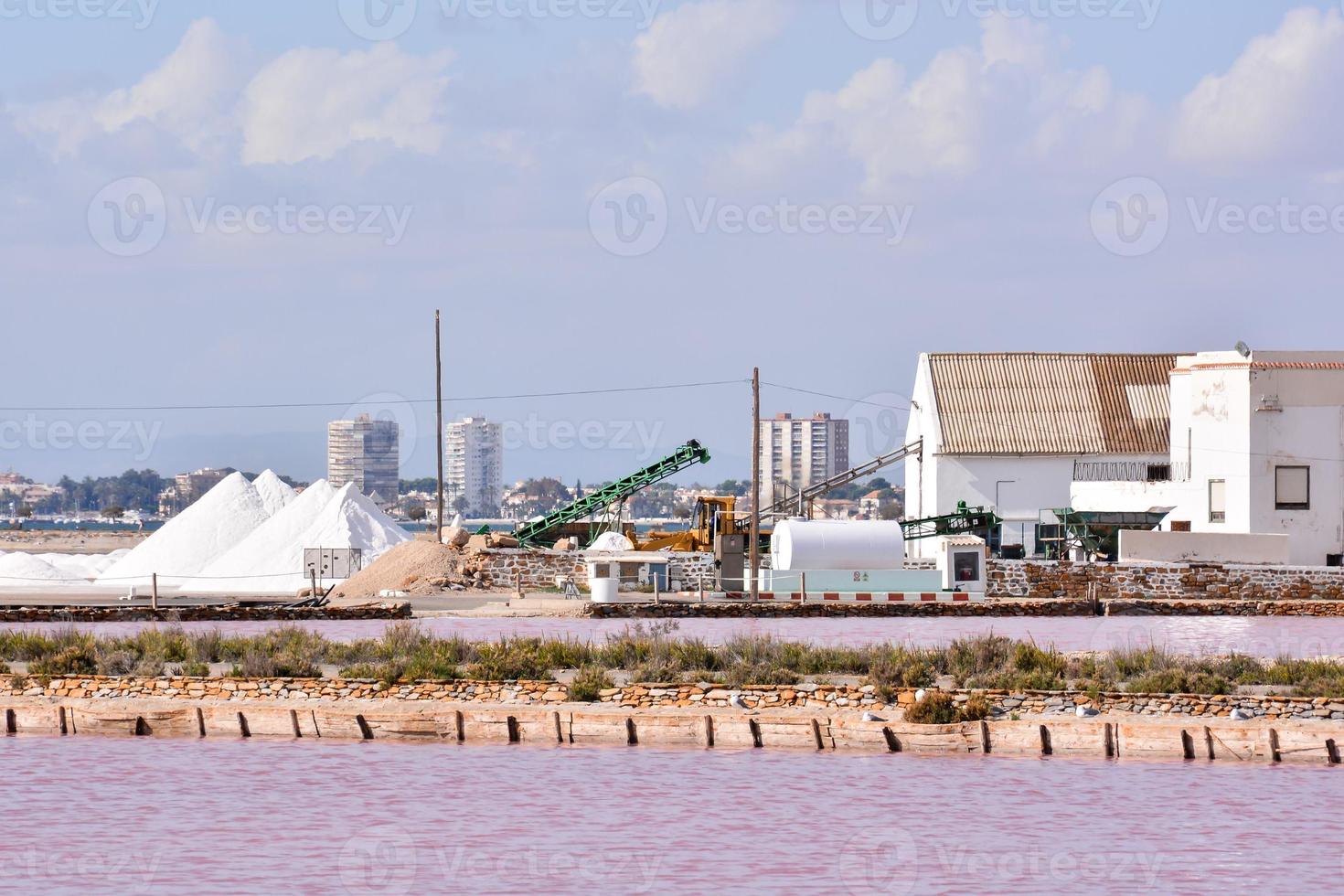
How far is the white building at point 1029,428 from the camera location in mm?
59906

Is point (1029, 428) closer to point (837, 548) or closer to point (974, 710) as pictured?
point (837, 548)

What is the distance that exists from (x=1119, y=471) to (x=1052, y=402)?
11.5ft

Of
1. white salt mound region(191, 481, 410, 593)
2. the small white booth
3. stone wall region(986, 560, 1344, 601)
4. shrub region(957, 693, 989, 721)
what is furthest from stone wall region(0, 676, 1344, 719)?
white salt mound region(191, 481, 410, 593)

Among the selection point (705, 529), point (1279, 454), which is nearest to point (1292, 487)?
point (1279, 454)

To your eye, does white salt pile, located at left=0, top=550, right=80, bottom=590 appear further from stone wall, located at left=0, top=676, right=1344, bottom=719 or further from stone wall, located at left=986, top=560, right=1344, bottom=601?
stone wall, located at left=0, top=676, right=1344, bottom=719

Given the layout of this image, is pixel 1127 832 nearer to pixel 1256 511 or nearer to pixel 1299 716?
pixel 1299 716

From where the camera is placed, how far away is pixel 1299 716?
69.2 feet

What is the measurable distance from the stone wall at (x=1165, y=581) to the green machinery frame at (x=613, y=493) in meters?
11.2

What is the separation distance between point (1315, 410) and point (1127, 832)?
120ft

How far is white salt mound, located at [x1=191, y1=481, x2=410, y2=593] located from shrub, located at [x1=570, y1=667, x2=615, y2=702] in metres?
30.5

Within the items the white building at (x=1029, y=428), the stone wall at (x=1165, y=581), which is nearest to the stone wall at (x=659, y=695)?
the stone wall at (x=1165, y=581)

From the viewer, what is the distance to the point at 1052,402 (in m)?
61.8

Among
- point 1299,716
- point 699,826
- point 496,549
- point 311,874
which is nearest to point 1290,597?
point 496,549

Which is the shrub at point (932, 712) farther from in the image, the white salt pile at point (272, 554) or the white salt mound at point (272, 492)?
→ the white salt mound at point (272, 492)
